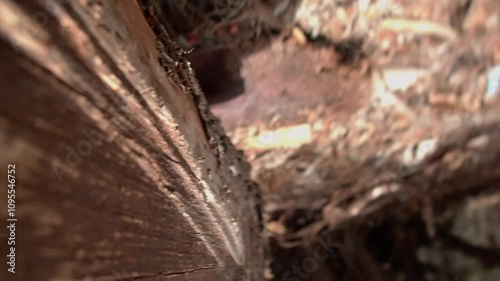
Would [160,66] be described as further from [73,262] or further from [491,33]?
[491,33]

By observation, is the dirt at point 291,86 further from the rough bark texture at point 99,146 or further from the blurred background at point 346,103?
the rough bark texture at point 99,146

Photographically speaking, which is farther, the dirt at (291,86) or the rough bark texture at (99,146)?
the dirt at (291,86)

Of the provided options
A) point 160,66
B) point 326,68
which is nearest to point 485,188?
point 326,68

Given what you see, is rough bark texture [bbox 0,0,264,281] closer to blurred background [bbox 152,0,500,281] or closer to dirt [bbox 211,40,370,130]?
blurred background [bbox 152,0,500,281]

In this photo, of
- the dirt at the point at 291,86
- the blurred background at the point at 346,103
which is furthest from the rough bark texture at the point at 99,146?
the dirt at the point at 291,86

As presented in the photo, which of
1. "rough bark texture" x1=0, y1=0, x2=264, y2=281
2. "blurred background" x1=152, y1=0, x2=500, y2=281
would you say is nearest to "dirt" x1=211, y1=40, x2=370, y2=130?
"blurred background" x1=152, y1=0, x2=500, y2=281

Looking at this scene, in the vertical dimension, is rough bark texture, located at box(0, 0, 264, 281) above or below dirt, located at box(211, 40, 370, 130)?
below

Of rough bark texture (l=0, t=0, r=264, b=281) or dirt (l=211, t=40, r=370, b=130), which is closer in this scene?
rough bark texture (l=0, t=0, r=264, b=281)

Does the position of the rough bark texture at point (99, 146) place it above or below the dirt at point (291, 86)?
below
